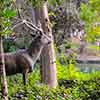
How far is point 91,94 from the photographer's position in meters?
7.34

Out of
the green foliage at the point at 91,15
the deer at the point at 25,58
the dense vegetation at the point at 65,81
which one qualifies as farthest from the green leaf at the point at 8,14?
the green foliage at the point at 91,15

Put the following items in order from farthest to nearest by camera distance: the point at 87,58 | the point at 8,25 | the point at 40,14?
the point at 87,58
the point at 40,14
the point at 8,25

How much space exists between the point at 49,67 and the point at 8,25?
10.7ft

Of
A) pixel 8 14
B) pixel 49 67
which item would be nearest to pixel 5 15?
pixel 8 14

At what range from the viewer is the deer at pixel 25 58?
23.0 feet

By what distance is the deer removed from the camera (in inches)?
276

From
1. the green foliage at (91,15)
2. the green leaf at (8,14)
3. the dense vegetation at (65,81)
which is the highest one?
the green foliage at (91,15)

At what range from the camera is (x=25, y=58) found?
23.6ft

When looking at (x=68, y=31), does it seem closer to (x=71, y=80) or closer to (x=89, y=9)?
(x=89, y=9)

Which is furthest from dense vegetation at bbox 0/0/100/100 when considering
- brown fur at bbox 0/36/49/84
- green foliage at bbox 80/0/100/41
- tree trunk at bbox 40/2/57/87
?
brown fur at bbox 0/36/49/84

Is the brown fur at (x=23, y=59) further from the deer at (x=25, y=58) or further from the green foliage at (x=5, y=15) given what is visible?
the green foliage at (x=5, y=15)

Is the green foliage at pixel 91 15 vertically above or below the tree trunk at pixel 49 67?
above

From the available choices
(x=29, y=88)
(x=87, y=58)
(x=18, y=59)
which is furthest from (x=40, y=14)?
(x=87, y=58)

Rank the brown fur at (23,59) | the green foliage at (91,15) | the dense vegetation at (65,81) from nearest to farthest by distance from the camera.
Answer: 1. the dense vegetation at (65,81)
2. the brown fur at (23,59)
3. the green foliage at (91,15)
